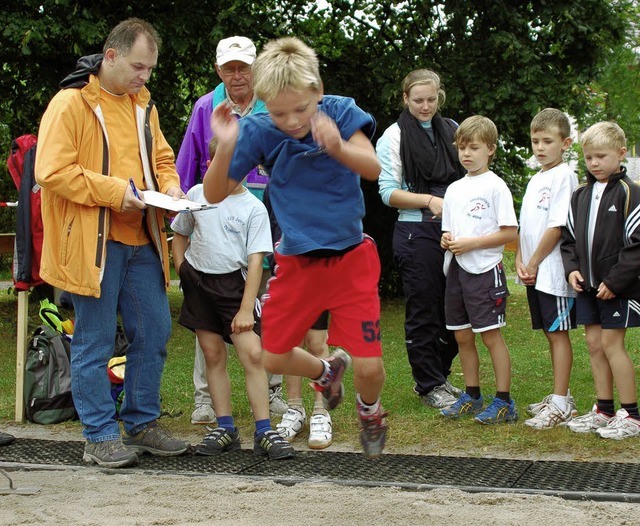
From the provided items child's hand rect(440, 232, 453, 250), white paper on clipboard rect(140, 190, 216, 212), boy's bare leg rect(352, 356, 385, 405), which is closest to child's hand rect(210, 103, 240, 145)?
white paper on clipboard rect(140, 190, 216, 212)

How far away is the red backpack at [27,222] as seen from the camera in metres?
5.91

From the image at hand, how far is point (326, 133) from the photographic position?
3703 mm

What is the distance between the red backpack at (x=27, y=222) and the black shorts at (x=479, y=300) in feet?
8.74

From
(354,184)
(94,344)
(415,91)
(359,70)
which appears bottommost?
(94,344)

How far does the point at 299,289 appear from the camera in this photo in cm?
437

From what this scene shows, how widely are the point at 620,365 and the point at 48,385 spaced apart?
3.80 meters

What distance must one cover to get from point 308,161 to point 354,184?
249 millimetres

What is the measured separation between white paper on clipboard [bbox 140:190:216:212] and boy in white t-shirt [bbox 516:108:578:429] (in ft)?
7.25

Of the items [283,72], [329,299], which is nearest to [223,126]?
[283,72]

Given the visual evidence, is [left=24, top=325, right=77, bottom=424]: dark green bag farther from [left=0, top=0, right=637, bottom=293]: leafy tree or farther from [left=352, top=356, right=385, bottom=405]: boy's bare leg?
[left=0, top=0, right=637, bottom=293]: leafy tree

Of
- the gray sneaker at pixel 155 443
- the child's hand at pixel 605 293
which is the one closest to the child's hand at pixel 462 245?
the child's hand at pixel 605 293

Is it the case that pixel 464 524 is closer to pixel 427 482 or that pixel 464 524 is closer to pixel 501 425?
pixel 427 482

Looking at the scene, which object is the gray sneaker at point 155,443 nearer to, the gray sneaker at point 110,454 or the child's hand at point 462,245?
the gray sneaker at point 110,454

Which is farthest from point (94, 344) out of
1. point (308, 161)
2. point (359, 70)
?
point (359, 70)
